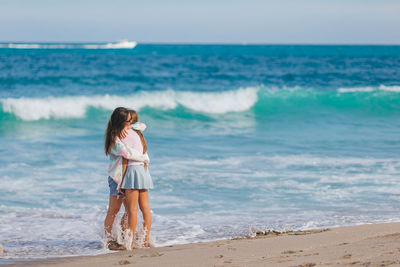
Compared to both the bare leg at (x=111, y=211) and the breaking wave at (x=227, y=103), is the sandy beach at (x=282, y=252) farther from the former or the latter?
the breaking wave at (x=227, y=103)

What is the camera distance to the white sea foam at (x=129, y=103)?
17891 millimetres

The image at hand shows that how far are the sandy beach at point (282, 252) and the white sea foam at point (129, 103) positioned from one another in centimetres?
1327

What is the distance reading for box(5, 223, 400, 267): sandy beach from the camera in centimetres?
419

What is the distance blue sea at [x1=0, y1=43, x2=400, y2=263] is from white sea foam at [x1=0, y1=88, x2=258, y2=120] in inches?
2.2

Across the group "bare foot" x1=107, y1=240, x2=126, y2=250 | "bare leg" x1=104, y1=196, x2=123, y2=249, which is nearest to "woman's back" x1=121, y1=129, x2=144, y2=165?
"bare leg" x1=104, y1=196, x2=123, y2=249

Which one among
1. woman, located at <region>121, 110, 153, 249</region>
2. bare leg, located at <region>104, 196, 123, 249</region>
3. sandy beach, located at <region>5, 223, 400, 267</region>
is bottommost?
sandy beach, located at <region>5, 223, 400, 267</region>

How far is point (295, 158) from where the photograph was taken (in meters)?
10.6

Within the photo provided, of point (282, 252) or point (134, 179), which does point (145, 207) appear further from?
point (282, 252)

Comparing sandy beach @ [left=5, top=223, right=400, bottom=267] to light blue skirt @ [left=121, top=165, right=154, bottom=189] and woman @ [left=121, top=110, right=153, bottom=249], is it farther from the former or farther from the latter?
light blue skirt @ [left=121, top=165, right=154, bottom=189]

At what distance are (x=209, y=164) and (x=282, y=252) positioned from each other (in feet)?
18.0

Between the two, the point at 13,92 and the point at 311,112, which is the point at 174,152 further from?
the point at 13,92

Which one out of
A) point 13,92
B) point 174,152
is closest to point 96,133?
point 174,152

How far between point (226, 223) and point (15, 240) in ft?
7.92

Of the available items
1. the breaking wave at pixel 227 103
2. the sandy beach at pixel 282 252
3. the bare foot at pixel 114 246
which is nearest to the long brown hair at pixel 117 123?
the bare foot at pixel 114 246
